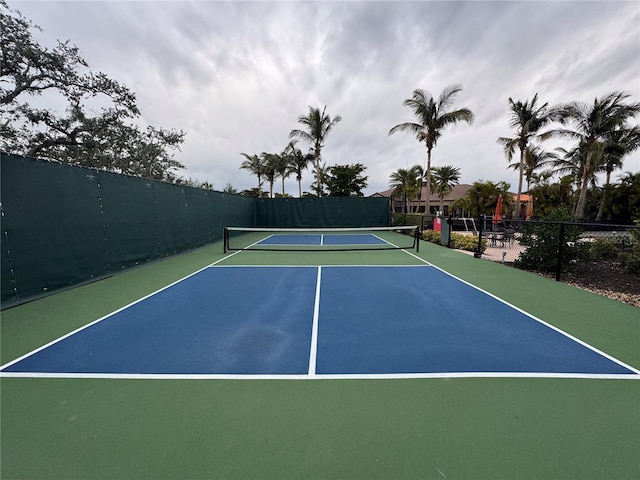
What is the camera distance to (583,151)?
68.8 ft

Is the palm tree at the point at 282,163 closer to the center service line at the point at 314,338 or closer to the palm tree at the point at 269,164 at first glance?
the palm tree at the point at 269,164

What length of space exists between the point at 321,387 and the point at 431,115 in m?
21.3

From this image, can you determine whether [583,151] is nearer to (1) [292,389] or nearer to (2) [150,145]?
(1) [292,389]

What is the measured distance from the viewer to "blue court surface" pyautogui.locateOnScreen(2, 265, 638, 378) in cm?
282

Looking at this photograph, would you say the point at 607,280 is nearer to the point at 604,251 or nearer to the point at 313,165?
the point at 604,251

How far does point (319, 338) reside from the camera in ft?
11.3

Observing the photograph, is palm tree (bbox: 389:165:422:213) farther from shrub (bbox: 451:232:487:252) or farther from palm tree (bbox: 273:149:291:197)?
shrub (bbox: 451:232:487:252)

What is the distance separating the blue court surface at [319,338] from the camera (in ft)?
9.25

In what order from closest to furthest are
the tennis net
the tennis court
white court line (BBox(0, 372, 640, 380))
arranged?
the tennis court < white court line (BBox(0, 372, 640, 380)) < the tennis net

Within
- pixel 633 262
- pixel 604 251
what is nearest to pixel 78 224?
pixel 633 262

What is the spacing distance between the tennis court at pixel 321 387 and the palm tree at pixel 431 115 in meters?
16.7

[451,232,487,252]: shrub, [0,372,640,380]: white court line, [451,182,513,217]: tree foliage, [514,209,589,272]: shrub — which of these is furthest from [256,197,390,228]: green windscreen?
[0,372,640,380]: white court line

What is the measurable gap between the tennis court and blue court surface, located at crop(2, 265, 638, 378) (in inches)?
1.0

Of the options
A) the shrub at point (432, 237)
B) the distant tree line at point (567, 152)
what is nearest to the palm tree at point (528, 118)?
the distant tree line at point (567, 152)
